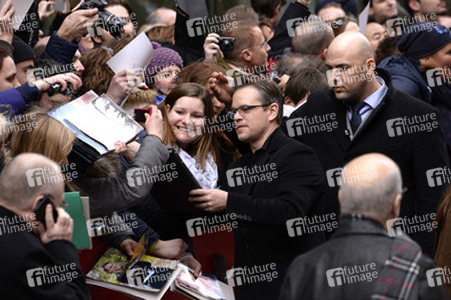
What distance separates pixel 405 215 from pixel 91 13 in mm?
2982

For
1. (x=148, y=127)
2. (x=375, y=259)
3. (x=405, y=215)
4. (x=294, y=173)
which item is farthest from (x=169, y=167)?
(x=375, y=259)

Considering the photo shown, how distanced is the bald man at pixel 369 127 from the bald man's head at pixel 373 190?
193 centimetres

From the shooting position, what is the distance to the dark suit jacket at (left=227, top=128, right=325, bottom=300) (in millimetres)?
5750

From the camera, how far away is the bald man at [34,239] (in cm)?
453

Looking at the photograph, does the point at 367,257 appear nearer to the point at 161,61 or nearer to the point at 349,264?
the point at 349,264

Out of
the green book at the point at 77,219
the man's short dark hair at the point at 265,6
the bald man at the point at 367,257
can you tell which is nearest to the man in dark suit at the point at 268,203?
the green book at the point at 77,219

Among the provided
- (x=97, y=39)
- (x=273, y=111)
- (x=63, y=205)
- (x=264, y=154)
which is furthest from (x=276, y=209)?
(x=97, y=39)

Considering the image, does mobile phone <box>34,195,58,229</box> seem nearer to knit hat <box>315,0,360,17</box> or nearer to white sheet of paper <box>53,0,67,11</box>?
white sheet of paper <box>53,0,67,11</box>

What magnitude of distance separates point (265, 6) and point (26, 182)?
6.04m

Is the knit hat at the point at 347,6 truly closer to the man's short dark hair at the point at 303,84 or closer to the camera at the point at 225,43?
the camera at the point at 225,43

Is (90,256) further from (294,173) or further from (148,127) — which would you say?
(294,173)

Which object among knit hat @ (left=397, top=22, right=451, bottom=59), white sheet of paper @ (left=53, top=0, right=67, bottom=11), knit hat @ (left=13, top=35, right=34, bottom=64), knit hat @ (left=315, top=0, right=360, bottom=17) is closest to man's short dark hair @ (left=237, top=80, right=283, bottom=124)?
knit hat @ (left=13, top=35, right=34, bottom=64)

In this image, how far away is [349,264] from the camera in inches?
167

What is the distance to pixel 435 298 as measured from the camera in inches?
163
